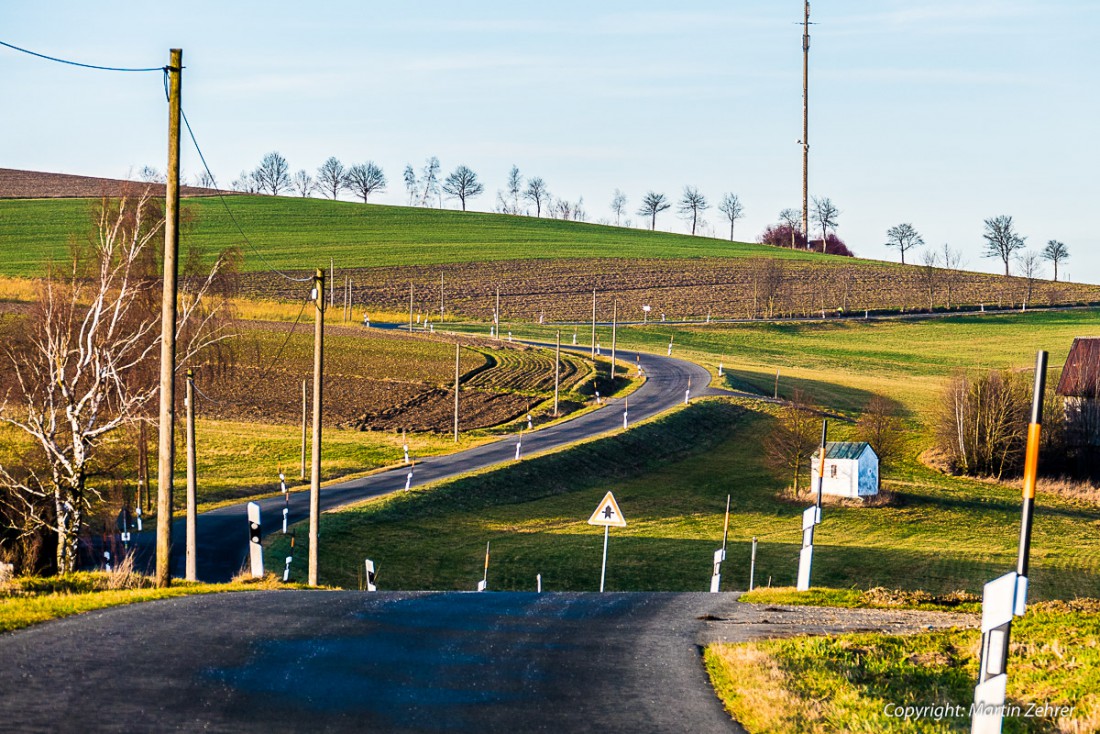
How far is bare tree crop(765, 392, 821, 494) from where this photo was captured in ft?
189

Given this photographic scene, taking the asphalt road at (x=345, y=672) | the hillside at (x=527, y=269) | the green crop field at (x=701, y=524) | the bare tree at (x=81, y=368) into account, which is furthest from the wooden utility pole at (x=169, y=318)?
the hillside at (x=527, y=269)

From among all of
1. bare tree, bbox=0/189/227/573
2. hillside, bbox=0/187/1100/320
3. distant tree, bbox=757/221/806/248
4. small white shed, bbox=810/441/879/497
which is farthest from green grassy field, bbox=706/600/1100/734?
distant tree, bbox=757/221/806/248

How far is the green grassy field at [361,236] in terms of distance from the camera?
124 metres

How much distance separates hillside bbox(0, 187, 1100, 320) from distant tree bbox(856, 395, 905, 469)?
51.4m

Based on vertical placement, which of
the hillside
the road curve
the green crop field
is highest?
the hillside

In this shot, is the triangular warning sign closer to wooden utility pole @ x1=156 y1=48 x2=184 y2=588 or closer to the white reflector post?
the white reflector post

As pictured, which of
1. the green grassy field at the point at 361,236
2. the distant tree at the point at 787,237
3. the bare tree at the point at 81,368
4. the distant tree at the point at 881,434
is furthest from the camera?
the distant tree at the point at 787,237

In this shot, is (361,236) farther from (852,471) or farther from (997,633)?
(997,633)

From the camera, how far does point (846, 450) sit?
56062 mm

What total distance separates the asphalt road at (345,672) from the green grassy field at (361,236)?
318 ft

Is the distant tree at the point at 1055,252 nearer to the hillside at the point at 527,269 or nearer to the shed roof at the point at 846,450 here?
the hillside at the point at 527,269

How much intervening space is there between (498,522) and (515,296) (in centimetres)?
7634

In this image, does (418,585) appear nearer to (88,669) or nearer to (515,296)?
(88,669)

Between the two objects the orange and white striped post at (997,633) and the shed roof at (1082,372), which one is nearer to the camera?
the orange and white striped post at (997,633)
